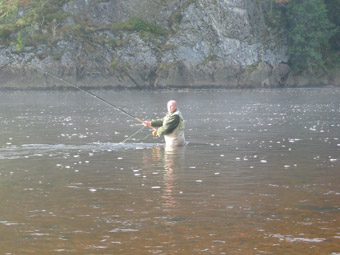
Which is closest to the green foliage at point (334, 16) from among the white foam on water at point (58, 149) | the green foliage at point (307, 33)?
the green foliage at point (307, 33)

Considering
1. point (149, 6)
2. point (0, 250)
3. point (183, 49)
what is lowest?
point (0, 250)

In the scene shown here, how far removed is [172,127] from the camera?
76.3 feet

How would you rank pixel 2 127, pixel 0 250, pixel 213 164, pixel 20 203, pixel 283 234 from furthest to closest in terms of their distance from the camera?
pixel 2 127
pixel 213 164
pixel 20 203
pixel 283 234
pixel 0 250

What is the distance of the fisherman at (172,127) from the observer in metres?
23.1

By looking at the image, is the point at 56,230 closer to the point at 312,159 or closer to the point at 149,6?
the point at 312,159

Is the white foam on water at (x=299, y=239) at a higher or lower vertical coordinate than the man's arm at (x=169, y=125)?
lower

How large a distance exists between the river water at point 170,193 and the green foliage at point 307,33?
56806 mm

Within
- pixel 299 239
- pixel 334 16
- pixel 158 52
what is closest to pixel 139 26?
pixel 158 52

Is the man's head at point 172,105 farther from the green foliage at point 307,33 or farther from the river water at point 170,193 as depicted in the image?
the green foliage at point 307,33

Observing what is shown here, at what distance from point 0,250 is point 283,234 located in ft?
13.8

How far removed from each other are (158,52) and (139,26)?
12.5ft

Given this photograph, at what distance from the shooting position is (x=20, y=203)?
1341 centimetres

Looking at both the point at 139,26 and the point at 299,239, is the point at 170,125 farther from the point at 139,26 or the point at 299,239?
the point at 139,26

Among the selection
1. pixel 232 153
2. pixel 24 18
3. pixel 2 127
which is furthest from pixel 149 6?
pixel 232 153
